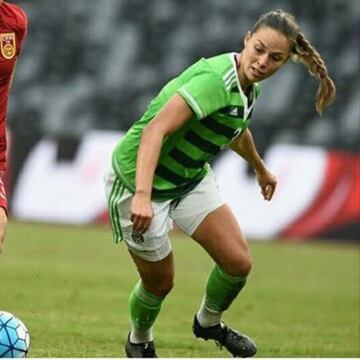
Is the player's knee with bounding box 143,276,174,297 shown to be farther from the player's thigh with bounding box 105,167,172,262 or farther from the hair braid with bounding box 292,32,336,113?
the hair braid with bounding box 292,32,336,113

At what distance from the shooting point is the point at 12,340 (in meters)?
6.36

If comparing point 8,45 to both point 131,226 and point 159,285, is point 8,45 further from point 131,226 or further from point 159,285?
point 159,285

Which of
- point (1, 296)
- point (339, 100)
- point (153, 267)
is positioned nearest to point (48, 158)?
point (339, 100)

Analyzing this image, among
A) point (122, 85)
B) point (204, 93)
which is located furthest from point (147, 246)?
point (122, 85)

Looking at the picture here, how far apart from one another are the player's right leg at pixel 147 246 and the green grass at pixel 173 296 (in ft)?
2.19

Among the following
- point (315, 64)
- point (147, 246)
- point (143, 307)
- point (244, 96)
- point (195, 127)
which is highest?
point (315, 64)

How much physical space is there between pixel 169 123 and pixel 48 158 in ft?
42.2

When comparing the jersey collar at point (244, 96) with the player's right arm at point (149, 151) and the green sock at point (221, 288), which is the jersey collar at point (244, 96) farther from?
the green sock at point (221, 288)

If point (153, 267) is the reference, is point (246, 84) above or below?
above

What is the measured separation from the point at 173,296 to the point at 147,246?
16.8 ft

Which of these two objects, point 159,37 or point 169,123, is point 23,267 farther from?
point 159,37

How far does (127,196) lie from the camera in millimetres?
6719

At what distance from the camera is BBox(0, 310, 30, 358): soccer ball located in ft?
20.8

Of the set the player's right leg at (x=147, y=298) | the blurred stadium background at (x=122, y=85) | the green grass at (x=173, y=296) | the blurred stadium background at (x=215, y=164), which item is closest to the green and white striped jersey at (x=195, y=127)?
the player's right leg at (x=147, y=298)
